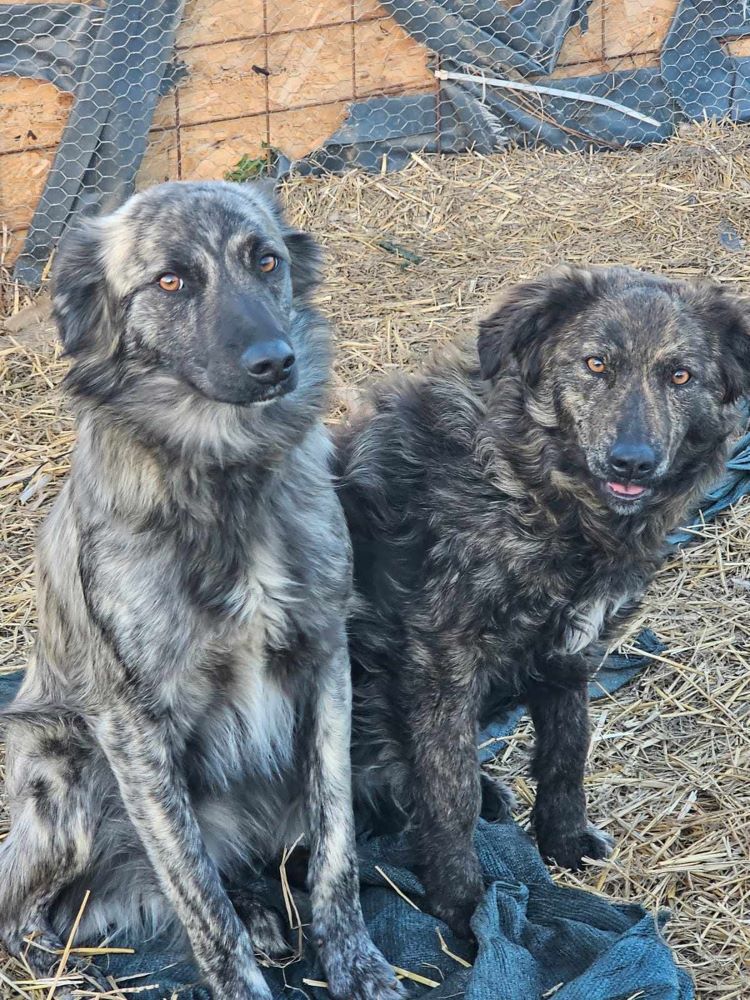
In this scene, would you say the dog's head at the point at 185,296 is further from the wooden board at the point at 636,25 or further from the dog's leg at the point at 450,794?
the wooden board at the point at 636,25

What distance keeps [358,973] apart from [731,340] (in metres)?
2.05

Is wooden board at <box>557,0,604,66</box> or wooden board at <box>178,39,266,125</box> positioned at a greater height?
wooden board at <box>557,0,604,66</box>

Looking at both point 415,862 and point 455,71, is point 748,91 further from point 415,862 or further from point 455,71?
point 415,862

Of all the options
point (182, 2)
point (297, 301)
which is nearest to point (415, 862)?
point (297, 301)

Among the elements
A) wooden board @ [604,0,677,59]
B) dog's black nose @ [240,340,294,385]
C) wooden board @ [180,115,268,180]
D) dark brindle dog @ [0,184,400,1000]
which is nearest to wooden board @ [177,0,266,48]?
wooden board @ [180,115,268,180]

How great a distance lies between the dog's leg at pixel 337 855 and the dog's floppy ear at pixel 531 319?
0.94 meters

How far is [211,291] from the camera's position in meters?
2.91

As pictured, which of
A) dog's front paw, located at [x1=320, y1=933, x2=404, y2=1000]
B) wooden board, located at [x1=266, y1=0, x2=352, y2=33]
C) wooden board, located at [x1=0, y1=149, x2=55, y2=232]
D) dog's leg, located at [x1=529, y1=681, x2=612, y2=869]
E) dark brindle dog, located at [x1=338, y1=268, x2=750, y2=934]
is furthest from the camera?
wooden board, located at [x1=266, y1=0, x2=352, y2=33]

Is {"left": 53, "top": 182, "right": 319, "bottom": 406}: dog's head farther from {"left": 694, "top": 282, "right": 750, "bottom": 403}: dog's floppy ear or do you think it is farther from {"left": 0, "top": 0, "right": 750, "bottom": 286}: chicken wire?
{"left": 0, "top": 0, "right": 750, "bottom": 286}: chicken wire

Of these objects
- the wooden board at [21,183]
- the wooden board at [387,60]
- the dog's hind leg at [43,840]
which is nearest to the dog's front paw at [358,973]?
the dog's hind leg at [43,840]

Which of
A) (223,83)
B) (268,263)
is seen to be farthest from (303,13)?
(268,263)

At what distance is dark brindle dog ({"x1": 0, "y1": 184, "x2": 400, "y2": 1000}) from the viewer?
2.87 m

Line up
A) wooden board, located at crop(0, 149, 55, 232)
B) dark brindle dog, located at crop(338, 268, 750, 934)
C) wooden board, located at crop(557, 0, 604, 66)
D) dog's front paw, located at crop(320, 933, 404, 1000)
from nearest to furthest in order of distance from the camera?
dog's front paw, located at crop(320, 933, 404, 1000) → dark brindle dog, located at crop(338, 268, 750, 934) → wooden board, located at crop(0, 149, 55, 232) → wooden board, located at crop(557, 0, 604, 66)

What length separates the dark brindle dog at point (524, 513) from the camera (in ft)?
10.7
